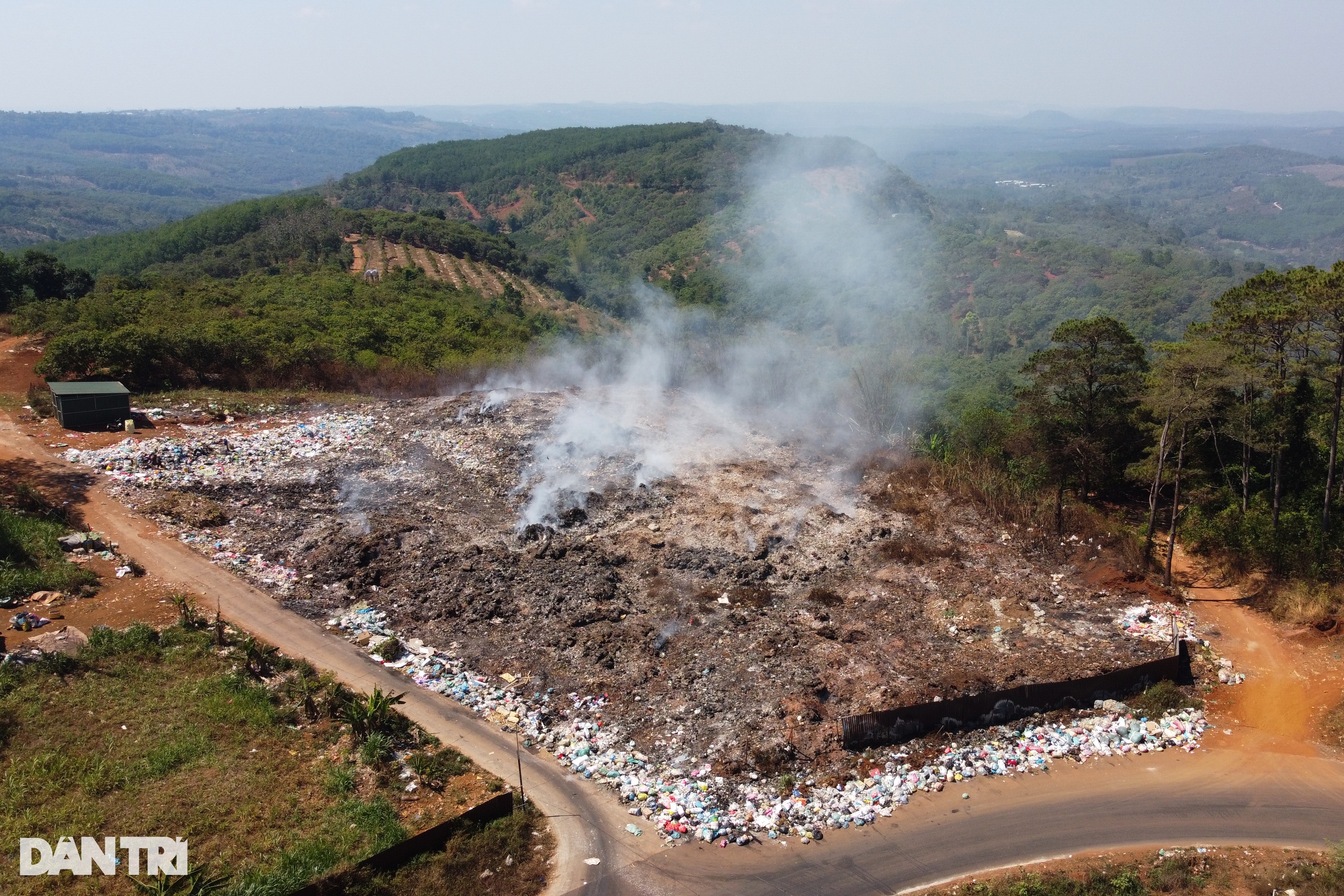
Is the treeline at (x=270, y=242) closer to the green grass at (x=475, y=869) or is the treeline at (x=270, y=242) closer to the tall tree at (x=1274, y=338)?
the green grass at (x=475, y=869)

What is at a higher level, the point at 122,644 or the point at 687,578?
the point at 122,644

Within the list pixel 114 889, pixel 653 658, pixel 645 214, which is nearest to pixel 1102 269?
pixel 645 214

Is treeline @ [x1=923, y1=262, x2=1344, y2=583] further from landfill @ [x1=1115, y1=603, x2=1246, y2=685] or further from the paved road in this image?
the paved road

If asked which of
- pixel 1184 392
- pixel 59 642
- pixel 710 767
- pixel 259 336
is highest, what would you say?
pixel 1184 392

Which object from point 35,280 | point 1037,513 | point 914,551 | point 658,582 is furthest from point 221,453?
point 1037,513

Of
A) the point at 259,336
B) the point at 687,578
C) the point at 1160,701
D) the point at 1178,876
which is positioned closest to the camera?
the point at 1178,876

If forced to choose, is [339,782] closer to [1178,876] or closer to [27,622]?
[27,622]
